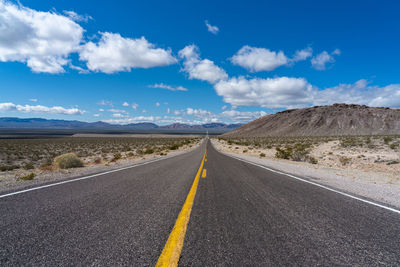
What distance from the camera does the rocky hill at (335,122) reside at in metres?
82.4

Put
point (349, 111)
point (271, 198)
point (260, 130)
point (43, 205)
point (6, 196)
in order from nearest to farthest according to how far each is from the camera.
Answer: point (43, 205) < point (6, 196) < point (271, 198) < point (349, 111) < point (260, 130)

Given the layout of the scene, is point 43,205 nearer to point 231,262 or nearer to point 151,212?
point 151,212

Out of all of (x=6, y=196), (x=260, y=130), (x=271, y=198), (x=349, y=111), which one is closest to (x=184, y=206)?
(x=271, y=198)

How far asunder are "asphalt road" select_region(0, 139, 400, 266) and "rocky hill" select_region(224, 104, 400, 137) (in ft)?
318

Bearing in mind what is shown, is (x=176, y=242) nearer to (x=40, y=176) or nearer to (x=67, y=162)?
(x=40, y=176)

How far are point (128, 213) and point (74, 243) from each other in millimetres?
1095

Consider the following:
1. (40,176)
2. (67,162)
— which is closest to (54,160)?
(67,162)

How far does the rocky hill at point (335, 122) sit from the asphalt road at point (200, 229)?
318 ft

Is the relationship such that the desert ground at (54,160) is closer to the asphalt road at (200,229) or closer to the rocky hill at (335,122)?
the asphalt road at (200,229)

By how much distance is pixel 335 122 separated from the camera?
91438mm

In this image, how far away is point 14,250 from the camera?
216cm

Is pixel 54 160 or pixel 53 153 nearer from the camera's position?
pixel 54 160

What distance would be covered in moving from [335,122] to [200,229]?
112m

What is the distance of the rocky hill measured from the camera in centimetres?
8244
